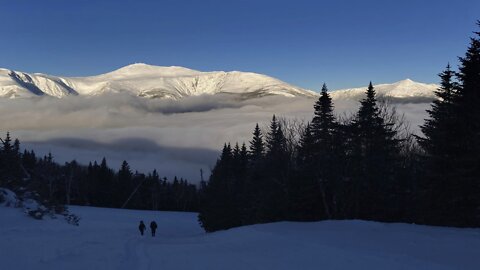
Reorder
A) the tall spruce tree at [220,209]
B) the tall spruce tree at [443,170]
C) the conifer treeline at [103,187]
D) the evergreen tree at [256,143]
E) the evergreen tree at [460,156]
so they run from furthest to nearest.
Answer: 1. the conifer treeline at [103,187]
2. the evergreen tree at [256,143]
3. the tall spruce tree at [220,209]
4. the tall spruce tree at [443,170]
5. the evergreen tree at [460,156]

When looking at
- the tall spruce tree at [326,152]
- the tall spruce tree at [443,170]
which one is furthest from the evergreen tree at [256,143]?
the tall spruce tree at [443,170]

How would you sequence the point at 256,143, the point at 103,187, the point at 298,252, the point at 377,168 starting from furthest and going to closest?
the point at 103,187 < the point at 256,143 < the point at 377,168 < the point at 298,252

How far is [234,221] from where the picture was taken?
172 ft

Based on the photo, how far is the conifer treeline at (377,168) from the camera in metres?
24.5

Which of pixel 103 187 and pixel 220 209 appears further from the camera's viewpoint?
pixel 103 187

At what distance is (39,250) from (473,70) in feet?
73.1

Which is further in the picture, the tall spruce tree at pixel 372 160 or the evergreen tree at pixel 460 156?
the tall spruce tree at pixel 372 160

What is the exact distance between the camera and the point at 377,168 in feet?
118

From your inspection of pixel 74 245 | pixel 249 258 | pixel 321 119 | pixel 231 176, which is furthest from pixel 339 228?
pixel 231 176

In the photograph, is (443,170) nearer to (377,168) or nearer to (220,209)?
(377,168)

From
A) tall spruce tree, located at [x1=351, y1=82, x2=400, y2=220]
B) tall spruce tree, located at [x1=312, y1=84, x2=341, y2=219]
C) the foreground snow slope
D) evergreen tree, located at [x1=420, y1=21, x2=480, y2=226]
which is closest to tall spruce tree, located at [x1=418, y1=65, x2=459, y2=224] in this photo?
evergreen tree, located at [x1=420, y1=21, x2=480, y2=226]

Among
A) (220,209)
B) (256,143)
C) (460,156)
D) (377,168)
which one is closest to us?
(460,156)

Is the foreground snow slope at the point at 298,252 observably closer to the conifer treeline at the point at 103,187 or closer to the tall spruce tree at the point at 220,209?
the tall spruce tree at the point at 220,209

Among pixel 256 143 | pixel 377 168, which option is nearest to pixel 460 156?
pixel 377 168
